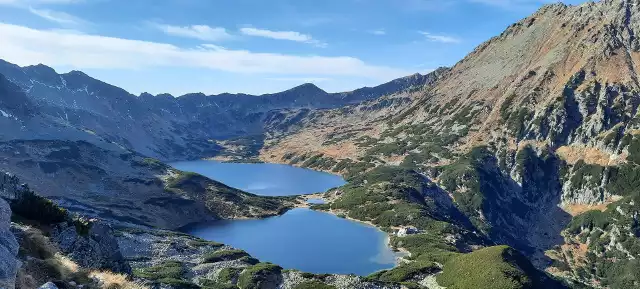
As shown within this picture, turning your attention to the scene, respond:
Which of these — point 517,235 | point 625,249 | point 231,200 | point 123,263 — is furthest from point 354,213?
point 123,263

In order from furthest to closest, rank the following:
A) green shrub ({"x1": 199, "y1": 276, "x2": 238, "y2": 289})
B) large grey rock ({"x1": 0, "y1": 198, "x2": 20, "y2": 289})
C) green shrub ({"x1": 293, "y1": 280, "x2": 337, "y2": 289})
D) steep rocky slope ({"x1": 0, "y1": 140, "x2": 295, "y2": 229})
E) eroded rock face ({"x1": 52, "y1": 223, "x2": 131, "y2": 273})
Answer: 1. steep rocky slope ({"x1": 0, "y1": 140, "x2": 295, "y2": 229})
2. green shrub ({"x1": 199, "y1": 276, "x2": 238, "y2": 289})
3. green shrub ({"x1": 293, "y1": 280, "x2": 337, "y2": 289})
4. eroded rock face ({"x1": 52, "y1": 223, "x2": 131, "y2": 273})
5. large grey rock ({"x1": 0, "y1": 198, "x2": 20, "y2": 289})

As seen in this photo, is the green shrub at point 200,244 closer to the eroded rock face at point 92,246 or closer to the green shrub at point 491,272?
the green shrub at point 491,272

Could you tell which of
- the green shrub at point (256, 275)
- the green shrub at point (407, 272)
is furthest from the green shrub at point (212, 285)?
the green shrub at point (407, 272)

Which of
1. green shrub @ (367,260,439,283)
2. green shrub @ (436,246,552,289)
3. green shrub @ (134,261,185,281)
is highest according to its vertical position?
green shrub @ (436,246,552,289)

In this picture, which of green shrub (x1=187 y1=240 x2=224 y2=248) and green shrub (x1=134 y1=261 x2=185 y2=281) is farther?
green shrub (x1=187 y1=240 x2=224 y2=248)

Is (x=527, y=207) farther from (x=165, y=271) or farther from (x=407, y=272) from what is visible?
(x=165, y=271)

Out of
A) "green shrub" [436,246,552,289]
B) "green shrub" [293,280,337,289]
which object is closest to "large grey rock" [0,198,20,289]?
"green shrub" [293,280,337,289]

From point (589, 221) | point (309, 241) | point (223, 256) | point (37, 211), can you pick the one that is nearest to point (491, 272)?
point (223, 256)

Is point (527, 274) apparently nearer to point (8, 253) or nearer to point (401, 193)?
point (8, 253)

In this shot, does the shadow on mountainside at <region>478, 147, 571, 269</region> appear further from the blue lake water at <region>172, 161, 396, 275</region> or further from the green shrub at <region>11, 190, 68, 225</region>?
the green shrub at <region>11, 190, 68, 225</region>
